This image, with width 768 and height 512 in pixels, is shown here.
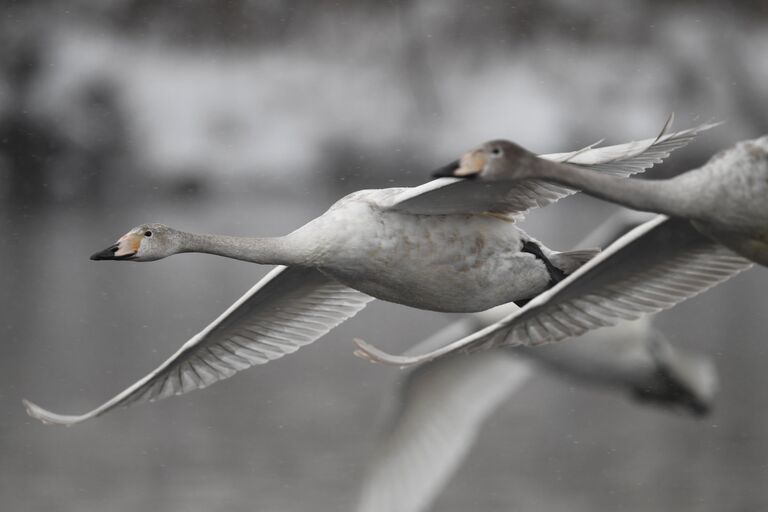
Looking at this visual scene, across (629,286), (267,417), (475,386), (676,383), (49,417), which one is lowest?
(267,417)

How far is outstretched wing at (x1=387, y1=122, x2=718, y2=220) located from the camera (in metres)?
1.42

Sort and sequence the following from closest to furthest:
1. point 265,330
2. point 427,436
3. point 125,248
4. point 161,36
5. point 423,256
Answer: point 125,248 → point 423,256 → point 265,330 → point 427,436 → point 161,36

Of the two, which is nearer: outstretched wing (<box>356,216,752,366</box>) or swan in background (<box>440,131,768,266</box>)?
swan in background (<box>440,131,768,266</box>)

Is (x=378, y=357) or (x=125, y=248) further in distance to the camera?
(x=125, y=248)

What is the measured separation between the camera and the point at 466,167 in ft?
3.45

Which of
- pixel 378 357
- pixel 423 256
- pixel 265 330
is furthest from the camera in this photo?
pixel 265 330

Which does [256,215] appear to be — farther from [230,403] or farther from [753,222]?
[753,222]

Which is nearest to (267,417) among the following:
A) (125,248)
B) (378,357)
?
(125,248)

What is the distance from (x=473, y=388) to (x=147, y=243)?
4.59 feet

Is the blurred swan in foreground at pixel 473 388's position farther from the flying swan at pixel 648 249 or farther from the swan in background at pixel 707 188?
the swan in background at pixel 707 188

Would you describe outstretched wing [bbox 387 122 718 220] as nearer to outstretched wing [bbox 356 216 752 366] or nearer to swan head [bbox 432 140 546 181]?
outstretched wing [bbox 356 216 752 366]

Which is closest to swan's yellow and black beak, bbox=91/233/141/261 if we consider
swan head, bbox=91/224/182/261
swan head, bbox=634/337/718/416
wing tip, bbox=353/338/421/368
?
swan head, bbox=91/224/182/261

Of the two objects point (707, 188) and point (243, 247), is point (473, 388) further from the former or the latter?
point (707, 188)

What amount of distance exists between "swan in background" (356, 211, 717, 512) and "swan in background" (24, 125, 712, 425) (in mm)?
593
